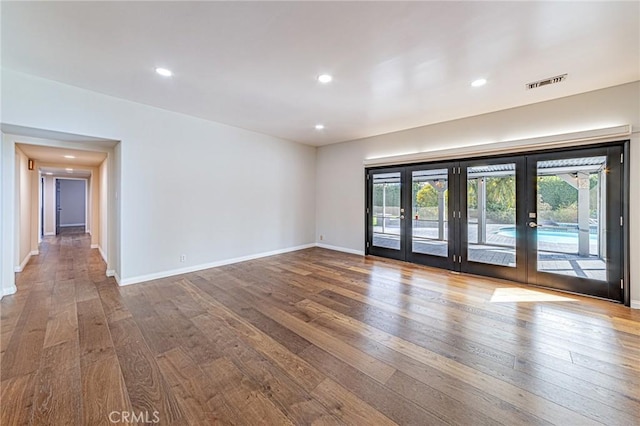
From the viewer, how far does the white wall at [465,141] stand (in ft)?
10.6

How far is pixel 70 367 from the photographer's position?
6.72 ft

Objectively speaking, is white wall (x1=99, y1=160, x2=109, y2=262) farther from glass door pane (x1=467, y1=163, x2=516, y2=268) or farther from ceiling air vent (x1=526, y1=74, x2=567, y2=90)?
ceiling air vent (x1=526, y1=74, x2=567, y2=90)

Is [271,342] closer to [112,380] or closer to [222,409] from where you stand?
[222,409]

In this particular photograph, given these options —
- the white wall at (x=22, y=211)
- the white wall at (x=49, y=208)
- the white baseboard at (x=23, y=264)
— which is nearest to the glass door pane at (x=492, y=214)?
the white wall at (x=22, y=211)

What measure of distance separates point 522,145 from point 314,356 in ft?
14.0

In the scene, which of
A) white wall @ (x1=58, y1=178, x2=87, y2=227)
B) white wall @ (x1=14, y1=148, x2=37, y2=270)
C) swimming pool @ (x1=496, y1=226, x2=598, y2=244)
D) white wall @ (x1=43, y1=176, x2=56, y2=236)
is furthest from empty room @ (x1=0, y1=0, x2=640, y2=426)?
white wall @ (x1=58, y1=178, x2=87, y2=227)

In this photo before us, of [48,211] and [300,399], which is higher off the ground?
[48,211]

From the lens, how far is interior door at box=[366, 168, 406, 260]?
5609mm

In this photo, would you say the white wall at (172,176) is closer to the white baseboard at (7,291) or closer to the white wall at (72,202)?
the white baseboard at (7,291)

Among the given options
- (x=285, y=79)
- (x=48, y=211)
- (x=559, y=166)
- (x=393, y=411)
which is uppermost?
(x=285, y=79)

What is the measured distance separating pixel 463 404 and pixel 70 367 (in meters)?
2.97

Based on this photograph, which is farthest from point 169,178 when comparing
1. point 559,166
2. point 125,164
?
point 559,166

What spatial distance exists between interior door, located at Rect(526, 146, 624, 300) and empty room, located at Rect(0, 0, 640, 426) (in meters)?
0.03

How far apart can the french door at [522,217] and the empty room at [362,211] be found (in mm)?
31
